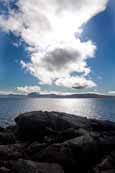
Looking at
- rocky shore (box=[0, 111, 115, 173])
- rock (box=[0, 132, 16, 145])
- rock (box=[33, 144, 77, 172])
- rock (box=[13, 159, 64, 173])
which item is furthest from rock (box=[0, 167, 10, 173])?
rock (box=[0, 132, 16, 145])

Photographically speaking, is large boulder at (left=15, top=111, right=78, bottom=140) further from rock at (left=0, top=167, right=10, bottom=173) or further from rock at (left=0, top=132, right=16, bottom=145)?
rock at (left=0, top=167, right=10, bottom=173)

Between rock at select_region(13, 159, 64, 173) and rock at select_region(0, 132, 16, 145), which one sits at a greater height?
rock at select_region(0, 132, 16, 145)

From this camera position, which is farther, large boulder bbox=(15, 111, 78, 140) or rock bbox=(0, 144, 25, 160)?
large boulder bbox=(15, 111, 78, 140)

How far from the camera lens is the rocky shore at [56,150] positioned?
1769 cm

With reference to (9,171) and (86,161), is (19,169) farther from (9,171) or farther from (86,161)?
(86,161)

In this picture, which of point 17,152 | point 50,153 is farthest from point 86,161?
point 17,152

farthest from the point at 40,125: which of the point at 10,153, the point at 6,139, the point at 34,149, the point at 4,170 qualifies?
the point at 4,170

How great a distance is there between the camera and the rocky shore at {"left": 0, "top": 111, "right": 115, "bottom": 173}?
17.7 m

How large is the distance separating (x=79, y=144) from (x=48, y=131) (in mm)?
7457

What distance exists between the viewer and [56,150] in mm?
20359

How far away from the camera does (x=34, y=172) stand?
53.9 ft

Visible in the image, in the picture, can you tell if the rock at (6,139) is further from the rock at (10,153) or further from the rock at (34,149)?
the rock at (34,149)

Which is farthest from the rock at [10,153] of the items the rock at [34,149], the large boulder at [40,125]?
the large boulder at [40,125]

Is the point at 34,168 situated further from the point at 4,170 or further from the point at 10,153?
the point at 10,153
